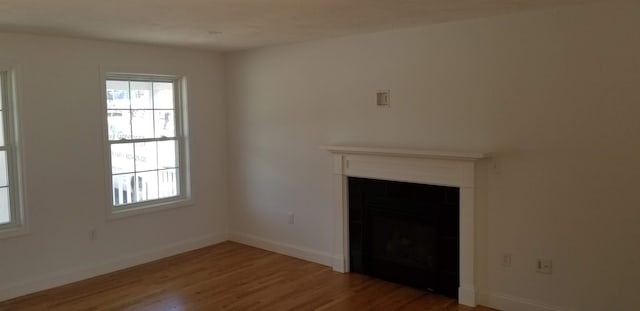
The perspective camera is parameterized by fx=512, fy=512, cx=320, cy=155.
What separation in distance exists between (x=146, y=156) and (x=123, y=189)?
0.42 m

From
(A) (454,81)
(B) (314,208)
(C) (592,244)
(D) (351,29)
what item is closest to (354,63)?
(D) (351,29)

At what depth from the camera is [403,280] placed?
4527 mm

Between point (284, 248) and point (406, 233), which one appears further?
point (284, 248)

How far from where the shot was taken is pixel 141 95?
17.5 feet

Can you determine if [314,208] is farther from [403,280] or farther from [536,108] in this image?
[536,108]

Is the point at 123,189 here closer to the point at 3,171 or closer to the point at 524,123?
the point at 3,171

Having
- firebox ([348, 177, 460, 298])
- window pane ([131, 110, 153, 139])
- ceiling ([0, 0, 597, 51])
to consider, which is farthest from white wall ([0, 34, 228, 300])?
firebox ([348, 177, 460, 298])

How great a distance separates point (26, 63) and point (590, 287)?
15.7 feet

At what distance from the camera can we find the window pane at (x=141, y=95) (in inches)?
207

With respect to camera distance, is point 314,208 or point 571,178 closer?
point 571,178

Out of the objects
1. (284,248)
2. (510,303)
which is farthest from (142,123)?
(510,303)

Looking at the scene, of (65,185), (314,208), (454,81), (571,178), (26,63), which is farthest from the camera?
(314,208)

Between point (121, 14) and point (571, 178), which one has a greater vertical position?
point (121, 14)

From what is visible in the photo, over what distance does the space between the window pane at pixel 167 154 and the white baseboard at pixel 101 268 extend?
2.89 feet
